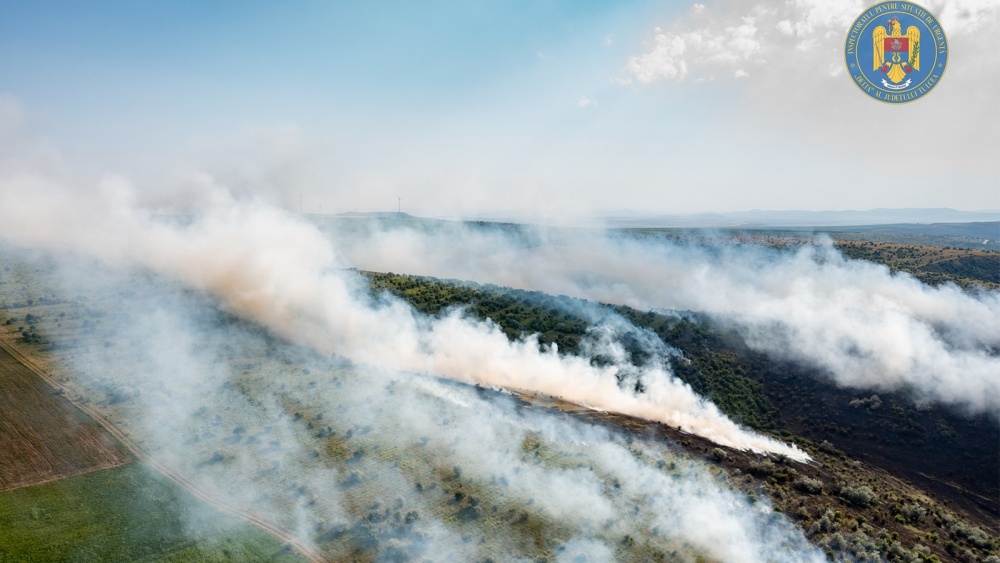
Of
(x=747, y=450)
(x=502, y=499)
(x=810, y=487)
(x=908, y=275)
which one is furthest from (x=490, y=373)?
(x=908, y=275)

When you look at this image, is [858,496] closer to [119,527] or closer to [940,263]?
[119,527]

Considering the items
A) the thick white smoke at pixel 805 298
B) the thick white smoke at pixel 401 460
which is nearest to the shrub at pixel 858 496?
the thick white smoke at pixel 401 460

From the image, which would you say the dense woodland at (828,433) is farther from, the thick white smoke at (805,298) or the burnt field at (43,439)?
the burnt field at (43,439)

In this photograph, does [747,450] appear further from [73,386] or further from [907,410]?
[73,386]

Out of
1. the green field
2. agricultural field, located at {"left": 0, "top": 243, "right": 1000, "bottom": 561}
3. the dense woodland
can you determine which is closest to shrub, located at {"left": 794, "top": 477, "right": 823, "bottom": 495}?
the dense woodland

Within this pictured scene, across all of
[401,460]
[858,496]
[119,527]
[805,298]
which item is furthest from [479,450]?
[805,298]

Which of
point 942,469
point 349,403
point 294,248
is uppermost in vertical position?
point 294,248

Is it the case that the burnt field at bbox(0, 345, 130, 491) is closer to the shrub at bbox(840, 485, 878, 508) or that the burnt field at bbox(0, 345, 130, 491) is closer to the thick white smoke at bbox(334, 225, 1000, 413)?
the shrub at bbox(840, 485, 878, 508)
